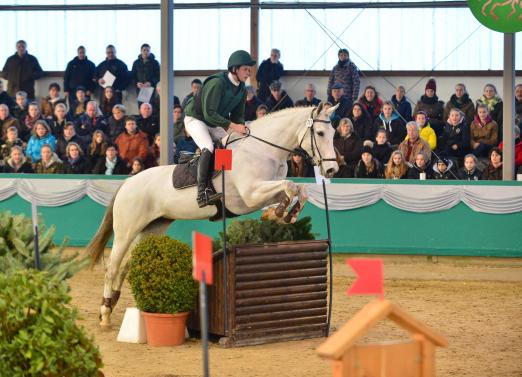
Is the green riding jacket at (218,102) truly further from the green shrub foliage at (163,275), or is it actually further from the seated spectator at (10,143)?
the seated spectator at (10,143)

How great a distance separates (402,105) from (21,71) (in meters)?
7.17

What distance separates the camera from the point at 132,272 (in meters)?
8.91

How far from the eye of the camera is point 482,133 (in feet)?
47.7

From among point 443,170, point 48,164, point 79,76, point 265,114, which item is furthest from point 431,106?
point 79,76

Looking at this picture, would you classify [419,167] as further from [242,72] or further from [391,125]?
[242,72]

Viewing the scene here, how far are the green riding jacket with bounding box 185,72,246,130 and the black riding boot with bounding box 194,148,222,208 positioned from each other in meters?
0.32

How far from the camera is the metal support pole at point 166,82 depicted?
13336mm

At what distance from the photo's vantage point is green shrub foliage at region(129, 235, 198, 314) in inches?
344

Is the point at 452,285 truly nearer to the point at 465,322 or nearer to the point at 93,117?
the point at 465,322

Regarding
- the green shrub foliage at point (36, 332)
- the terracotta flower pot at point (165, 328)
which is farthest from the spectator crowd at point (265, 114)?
the green shrub foliage at point (36, 332)

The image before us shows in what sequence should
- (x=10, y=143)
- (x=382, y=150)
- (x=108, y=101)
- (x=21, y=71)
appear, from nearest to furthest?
(x=382, y=150)
(x=10, y=143)
(x=108, y=101)
(x=21, y=71)

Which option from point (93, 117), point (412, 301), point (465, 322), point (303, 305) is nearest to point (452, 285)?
point (412, 301)

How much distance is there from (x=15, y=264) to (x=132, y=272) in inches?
130

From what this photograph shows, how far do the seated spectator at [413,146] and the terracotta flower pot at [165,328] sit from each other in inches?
227
